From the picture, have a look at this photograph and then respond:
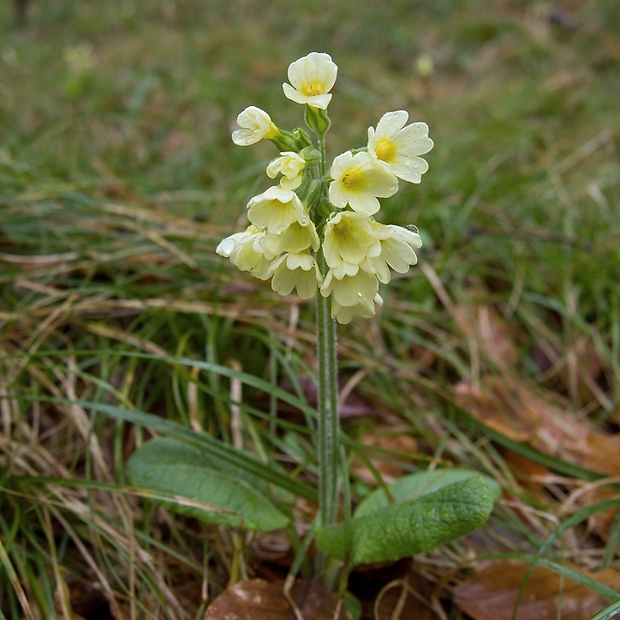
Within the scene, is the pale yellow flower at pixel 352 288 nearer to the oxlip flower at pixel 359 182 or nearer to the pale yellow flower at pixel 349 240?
the pale yellow flower at pixel 349 240

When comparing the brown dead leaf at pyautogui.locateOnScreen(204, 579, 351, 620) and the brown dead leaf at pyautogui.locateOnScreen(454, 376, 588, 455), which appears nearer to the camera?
the brown dead leaf at pyautogui.locateOnScreen(204, 579, 351, 620)

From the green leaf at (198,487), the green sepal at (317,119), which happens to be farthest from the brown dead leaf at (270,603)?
the green sepal at (317,119)

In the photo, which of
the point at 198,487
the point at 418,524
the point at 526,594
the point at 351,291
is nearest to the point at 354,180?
the point at 351,291

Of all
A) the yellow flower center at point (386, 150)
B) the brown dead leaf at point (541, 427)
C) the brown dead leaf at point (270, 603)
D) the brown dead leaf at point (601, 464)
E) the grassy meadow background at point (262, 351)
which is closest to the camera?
the yellow flower center at point (386, 150)

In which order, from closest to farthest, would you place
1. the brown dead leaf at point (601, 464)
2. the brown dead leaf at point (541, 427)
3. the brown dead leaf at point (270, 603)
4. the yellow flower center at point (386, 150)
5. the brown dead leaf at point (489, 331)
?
the yellow flower center at point (386, 150), the brown dead leaf at point (270, 603), the brown dead leaf at point (601, 464), the brown dead leaf at point (541, 427), the brown dead leaf at point (489, 331)

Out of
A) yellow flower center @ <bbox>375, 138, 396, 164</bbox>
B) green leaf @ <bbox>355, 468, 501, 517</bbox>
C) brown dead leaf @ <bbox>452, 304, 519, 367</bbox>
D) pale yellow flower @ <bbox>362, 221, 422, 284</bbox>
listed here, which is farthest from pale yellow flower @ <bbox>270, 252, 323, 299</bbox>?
brown dead leaf @ <bbox>452, 304, 519, 367</bbox>

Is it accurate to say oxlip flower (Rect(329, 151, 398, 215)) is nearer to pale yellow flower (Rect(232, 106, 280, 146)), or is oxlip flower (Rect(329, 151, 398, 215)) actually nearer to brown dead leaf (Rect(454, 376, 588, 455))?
pale yellow flower (Rect(232, 106, 280, 146))

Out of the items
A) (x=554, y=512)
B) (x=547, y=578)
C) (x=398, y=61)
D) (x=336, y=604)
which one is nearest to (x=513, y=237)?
(x=554, y=512)
